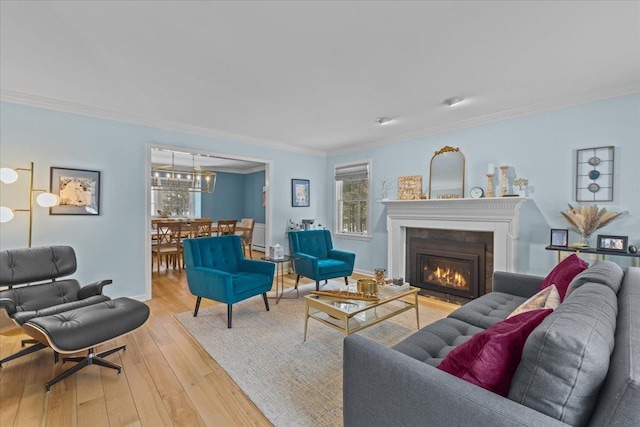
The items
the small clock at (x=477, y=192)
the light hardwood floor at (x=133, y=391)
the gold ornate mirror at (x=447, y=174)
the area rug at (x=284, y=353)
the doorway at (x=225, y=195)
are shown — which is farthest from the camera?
the doorway at (x=225, y=195)

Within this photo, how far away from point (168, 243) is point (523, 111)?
6.08 metres

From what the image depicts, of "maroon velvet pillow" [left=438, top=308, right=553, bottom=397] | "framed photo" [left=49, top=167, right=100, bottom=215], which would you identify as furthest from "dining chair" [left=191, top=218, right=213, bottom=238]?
"maroon velvet pillow" [left=438, top=308, right=553, bottom=397]

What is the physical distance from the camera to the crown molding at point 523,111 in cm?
290

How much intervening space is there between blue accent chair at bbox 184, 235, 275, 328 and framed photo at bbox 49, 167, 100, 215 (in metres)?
1.33

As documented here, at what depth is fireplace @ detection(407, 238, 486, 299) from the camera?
3.85 m

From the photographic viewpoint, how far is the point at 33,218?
3180mm

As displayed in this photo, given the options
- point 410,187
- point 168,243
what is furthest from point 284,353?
point 168,243

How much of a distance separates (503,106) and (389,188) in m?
1.99

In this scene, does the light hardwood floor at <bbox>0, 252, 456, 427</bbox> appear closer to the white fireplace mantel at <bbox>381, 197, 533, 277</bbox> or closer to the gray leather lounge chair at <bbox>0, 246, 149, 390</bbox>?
the gray leather lounge chair at <bbox>0, 246, 149, 390</bbox>

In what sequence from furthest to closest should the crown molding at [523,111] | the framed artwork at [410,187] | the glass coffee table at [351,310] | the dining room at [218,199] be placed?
the dining room at [218,199]
the framed artwork at [410,187]
the crown molding at [523,111]
the glass coffee table at [351,310]

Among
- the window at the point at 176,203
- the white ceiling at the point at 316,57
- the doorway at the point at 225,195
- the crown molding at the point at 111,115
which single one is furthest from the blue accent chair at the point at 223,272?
the window at the point at 176,203

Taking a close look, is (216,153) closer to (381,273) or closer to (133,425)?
(381,273)

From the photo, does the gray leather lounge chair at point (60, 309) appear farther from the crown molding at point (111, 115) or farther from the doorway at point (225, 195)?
the doorway at point (225, 195)

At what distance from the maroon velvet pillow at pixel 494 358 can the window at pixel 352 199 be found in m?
4.22
